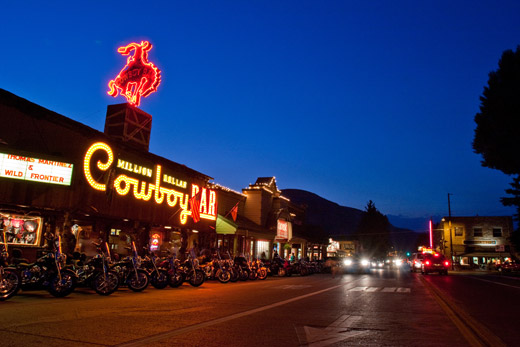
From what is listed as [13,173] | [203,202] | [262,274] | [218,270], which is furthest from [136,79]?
[262,274]

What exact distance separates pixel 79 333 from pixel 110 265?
291 inches

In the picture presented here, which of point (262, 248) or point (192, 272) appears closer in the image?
point (192, 272)

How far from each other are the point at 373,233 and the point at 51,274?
88120 mm

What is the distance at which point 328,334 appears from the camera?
6.78 meters

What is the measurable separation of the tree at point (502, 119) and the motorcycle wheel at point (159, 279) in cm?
3132

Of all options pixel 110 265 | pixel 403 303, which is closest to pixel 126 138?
pixel 110 265

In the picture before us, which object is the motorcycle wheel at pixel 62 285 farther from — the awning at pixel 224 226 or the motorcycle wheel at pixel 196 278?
the awning at pixel 224 226

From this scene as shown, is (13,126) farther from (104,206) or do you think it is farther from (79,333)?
(79,333)

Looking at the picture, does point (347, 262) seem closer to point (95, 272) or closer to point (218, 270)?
point (218, 270)

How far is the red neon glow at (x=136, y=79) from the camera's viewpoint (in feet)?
78.8

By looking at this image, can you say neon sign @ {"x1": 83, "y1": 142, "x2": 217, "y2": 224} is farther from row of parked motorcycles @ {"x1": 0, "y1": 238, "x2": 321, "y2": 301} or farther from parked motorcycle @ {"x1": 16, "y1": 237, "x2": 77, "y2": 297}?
parked motorcycle @ {"x1": 16, "y1": 237, "x2": 77, "y2": 297}

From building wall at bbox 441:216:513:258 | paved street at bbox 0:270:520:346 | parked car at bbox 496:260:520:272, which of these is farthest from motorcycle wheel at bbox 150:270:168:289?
building wall at bbox 441:216:513:258

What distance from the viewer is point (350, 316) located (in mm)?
8938

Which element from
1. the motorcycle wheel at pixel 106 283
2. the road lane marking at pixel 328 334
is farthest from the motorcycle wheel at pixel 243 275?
the road lane marking at pixel 328 334
